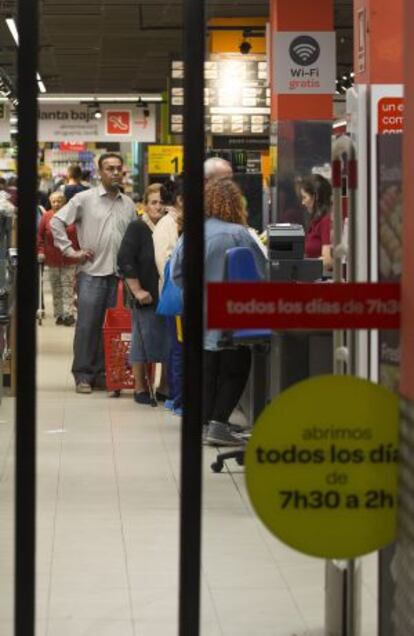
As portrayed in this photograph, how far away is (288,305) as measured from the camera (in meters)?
3.44

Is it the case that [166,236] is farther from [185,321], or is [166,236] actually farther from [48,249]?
[185,321]

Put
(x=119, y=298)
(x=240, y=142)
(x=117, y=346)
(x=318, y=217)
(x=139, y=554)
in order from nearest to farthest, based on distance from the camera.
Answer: (x=139, y=554), (x=318, y=217), (x=117, y=346), (x=119, y=298), (x=240, y=142)

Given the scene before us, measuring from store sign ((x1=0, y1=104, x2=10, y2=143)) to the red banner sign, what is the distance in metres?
25.2

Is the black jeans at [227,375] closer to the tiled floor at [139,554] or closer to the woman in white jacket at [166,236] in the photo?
the tiled floor at [139,554]

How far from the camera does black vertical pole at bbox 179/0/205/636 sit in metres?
3.52

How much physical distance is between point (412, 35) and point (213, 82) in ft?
45.1

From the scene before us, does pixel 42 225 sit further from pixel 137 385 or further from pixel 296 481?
pixel 296 481

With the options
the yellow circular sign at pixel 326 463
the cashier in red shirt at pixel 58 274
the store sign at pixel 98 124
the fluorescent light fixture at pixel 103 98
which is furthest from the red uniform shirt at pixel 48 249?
the fluorescent light fixture at pixel 103 98

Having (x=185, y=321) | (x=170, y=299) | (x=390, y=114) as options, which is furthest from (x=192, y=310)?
(x=170, y=299)

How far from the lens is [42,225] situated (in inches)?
589

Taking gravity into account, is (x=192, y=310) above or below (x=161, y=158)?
below

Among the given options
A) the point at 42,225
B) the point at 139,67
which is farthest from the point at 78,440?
the point at 139,67

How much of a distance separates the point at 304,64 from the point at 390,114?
8.39 m

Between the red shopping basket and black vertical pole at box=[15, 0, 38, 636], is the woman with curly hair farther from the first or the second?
black vertical pole at box=[15, 0, 38, 636]
